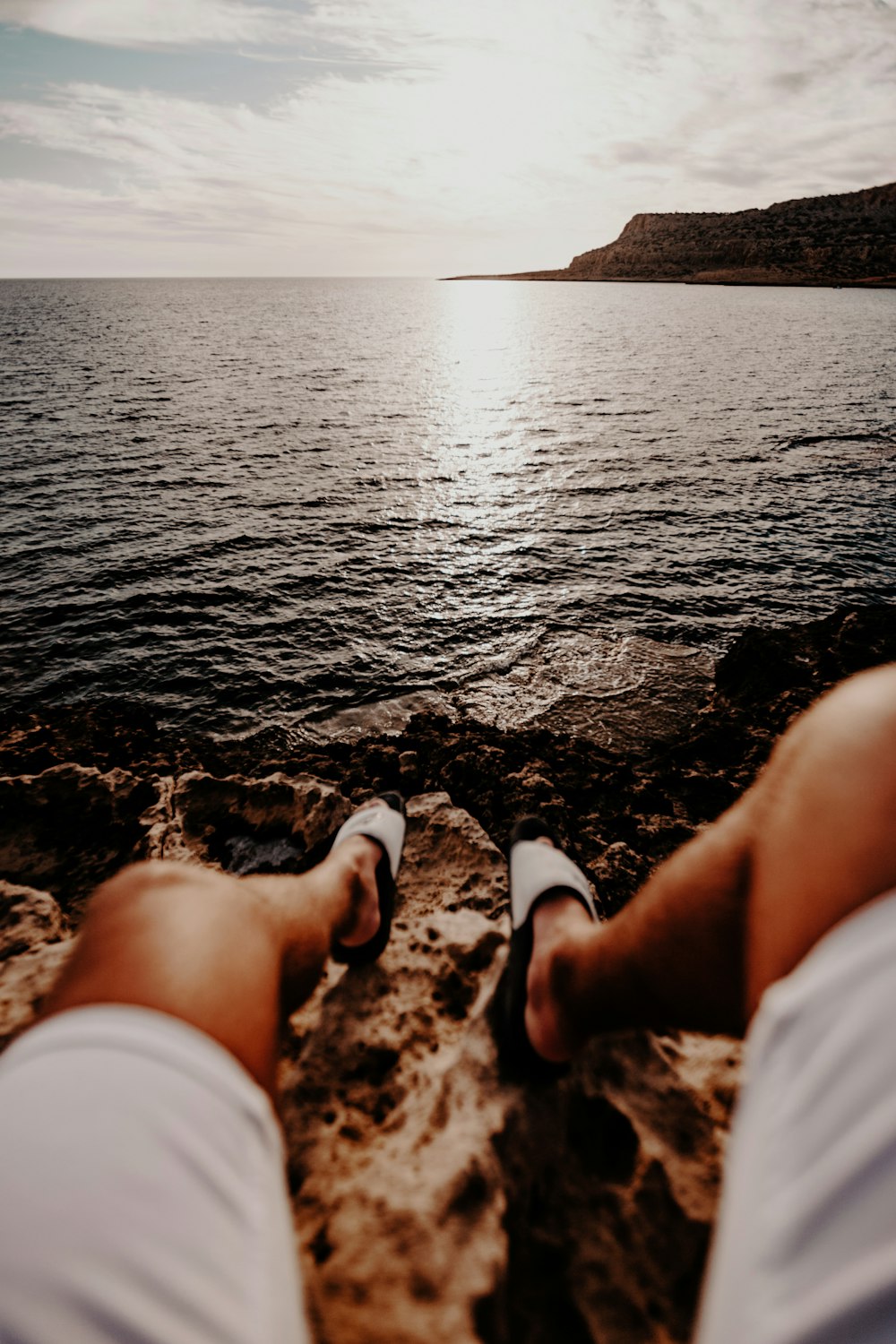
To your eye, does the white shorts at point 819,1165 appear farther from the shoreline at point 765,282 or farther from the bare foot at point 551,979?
the shoreline at point 765,282

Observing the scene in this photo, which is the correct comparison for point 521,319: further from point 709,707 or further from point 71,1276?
point 71,1276

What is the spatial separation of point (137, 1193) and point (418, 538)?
433 inches

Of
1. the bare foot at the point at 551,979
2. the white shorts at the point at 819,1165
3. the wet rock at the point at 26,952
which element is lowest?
the wet rock at the point at 26,952

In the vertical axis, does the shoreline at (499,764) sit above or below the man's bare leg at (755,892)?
below

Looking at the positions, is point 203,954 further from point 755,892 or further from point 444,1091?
point 755,892

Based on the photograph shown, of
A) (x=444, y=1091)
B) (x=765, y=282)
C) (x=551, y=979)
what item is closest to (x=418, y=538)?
(x=551, y=979)

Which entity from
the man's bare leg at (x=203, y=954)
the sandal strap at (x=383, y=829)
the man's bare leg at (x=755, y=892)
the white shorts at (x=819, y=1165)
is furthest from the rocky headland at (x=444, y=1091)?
the white shorts at (x=819, y=1165)

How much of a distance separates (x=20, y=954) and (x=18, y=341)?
1940 inches

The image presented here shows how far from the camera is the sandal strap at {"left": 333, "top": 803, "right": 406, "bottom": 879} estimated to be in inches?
114

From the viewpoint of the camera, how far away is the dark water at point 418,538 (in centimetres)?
739

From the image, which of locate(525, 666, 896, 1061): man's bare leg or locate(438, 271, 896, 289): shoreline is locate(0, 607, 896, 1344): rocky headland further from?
locate(438, 271, 896, 289): shoreline

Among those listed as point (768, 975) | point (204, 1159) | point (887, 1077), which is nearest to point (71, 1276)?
point (204, 1159)

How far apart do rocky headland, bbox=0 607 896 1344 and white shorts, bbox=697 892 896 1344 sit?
726 millimetres

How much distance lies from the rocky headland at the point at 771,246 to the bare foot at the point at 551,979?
5143 inches
